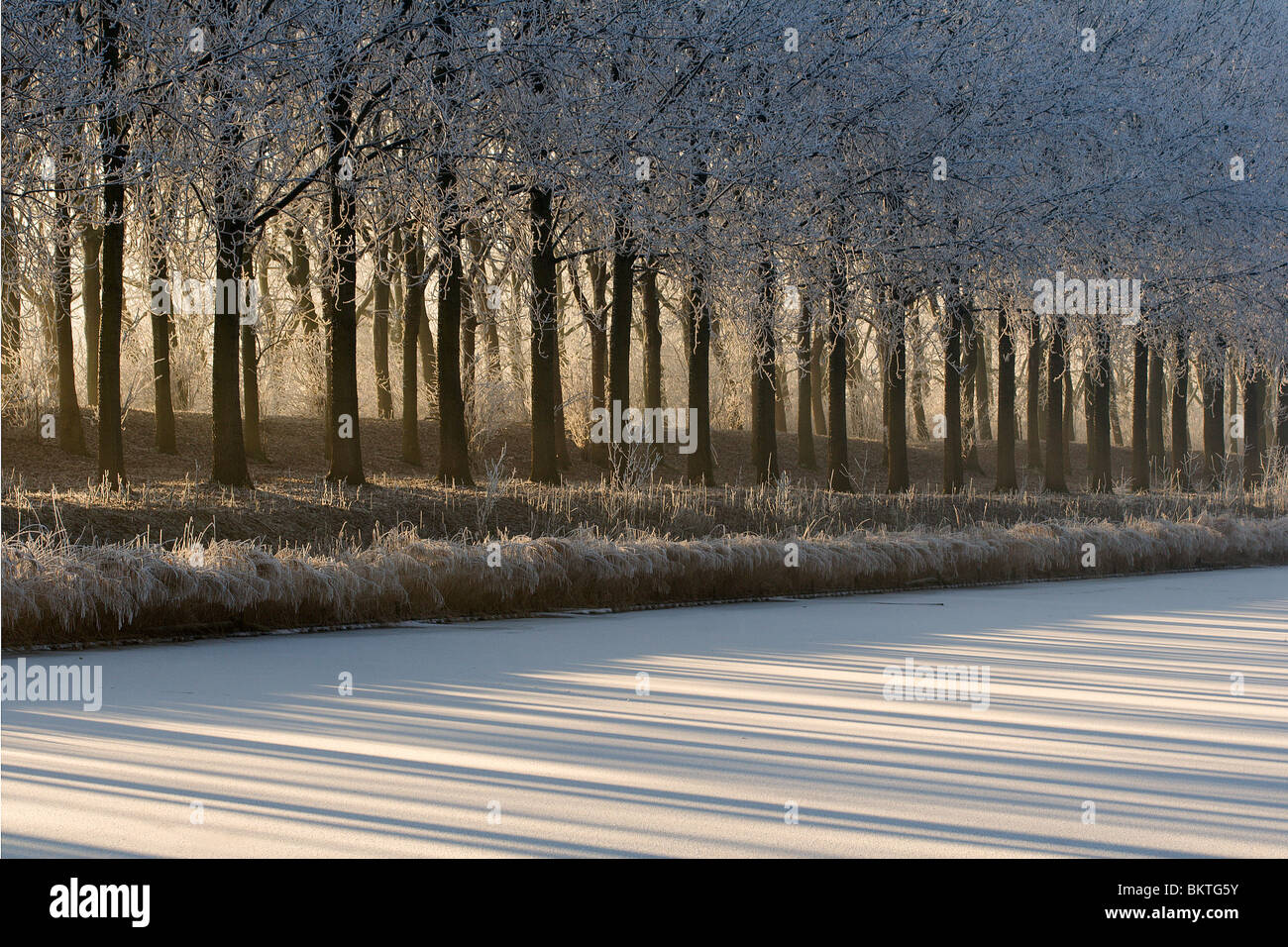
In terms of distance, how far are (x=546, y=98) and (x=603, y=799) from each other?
12818mm

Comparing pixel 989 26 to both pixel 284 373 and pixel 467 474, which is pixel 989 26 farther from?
pixel 284 373

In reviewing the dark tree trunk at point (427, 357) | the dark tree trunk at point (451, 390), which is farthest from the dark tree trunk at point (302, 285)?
the dark tree trunk at point (451, 390)

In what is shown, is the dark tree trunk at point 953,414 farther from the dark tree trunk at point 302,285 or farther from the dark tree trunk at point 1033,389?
the dark tree trunk at point 302,285

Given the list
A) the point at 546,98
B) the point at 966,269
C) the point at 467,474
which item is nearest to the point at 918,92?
the point at 966,269

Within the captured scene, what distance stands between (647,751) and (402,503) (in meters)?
10.9

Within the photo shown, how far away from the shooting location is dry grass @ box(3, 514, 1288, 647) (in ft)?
35.3

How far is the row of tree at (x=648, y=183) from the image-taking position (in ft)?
48.8

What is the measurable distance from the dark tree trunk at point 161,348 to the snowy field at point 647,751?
36.7 ft

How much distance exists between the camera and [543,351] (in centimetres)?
2231

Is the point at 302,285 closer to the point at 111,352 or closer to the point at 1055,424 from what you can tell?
the point at 111,352

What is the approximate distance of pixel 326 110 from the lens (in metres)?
16.8

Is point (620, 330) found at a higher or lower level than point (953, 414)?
higher

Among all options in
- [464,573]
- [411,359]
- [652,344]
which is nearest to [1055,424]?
[652,344]

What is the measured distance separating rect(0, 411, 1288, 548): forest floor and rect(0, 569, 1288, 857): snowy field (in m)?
4.03
